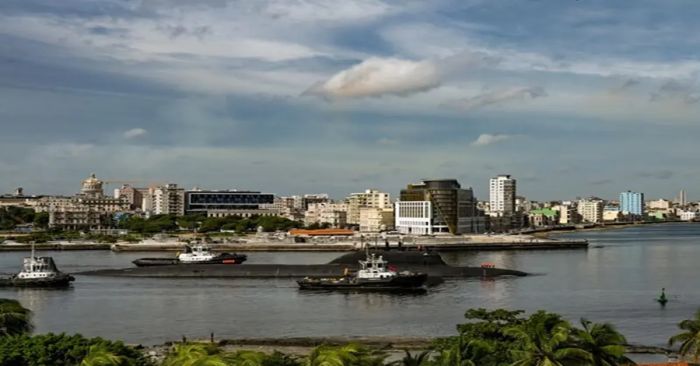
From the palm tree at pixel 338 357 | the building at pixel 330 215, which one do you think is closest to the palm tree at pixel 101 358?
the palm tree at pixel 338 357

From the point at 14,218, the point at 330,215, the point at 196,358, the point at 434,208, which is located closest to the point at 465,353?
the point at 196,358

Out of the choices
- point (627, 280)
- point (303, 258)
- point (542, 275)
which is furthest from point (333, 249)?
point (627, 280)

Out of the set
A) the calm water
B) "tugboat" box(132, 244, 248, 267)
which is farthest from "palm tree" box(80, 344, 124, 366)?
"tugboat" box(132, 244, 248, 267)

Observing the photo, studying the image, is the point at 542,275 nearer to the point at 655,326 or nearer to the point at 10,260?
the point at 655,326

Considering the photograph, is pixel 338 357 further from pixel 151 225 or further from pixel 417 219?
pixel 151 225

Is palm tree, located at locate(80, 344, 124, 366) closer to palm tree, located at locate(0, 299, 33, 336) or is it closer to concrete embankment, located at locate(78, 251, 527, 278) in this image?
palm tree, located at locate(0, 299, 33, 336)

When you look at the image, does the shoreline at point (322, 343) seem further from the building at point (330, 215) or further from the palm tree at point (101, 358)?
the building at point (330, 215)
